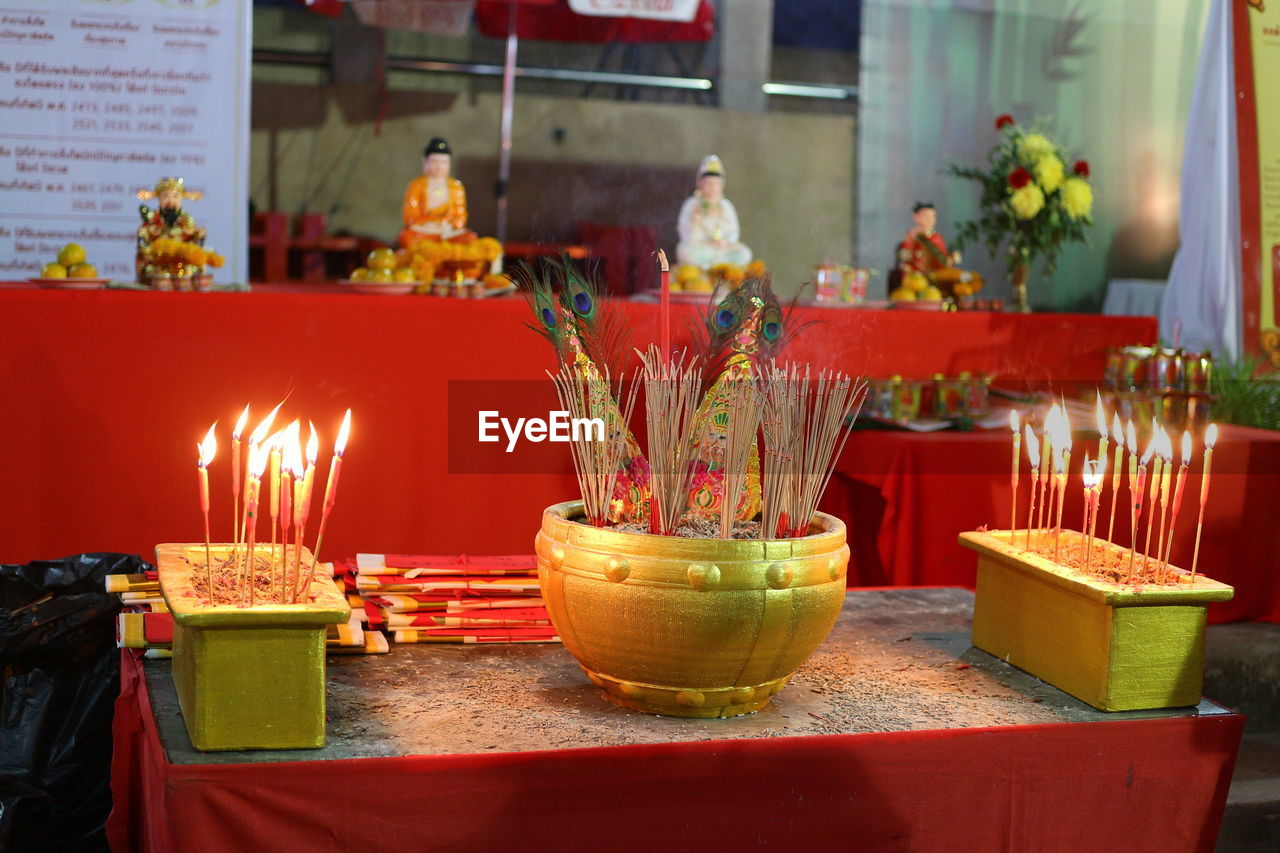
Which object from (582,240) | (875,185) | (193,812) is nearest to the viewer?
(193,812)

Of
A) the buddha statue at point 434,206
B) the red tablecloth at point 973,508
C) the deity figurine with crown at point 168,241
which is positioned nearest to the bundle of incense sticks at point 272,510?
the deity figurine with crown at point 168,241

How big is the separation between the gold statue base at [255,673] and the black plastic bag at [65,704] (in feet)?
2.05

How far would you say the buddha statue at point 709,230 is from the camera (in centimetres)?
366

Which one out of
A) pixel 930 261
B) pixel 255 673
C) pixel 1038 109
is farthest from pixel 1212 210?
pixel 255 673

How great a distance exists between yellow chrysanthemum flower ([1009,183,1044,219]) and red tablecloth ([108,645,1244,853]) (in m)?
2.53

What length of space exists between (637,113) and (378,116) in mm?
1337

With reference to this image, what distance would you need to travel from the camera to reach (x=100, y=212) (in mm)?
3850

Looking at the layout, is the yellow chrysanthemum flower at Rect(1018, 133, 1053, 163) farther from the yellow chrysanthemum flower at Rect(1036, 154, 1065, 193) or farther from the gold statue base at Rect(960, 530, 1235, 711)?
the gold statue base at Rect(960, 530, 1235, 711)

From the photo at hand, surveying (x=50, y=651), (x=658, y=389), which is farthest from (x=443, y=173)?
(x=658, y=389)

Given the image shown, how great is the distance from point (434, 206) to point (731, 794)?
233 cm

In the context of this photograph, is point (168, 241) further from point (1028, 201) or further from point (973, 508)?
→ point (1028, 201)

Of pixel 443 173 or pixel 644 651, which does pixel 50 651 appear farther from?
pixel 443 173

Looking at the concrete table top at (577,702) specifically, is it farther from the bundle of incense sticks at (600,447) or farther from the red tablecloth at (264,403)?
the red tablecloth at (264,403)

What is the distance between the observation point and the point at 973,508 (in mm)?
2730
